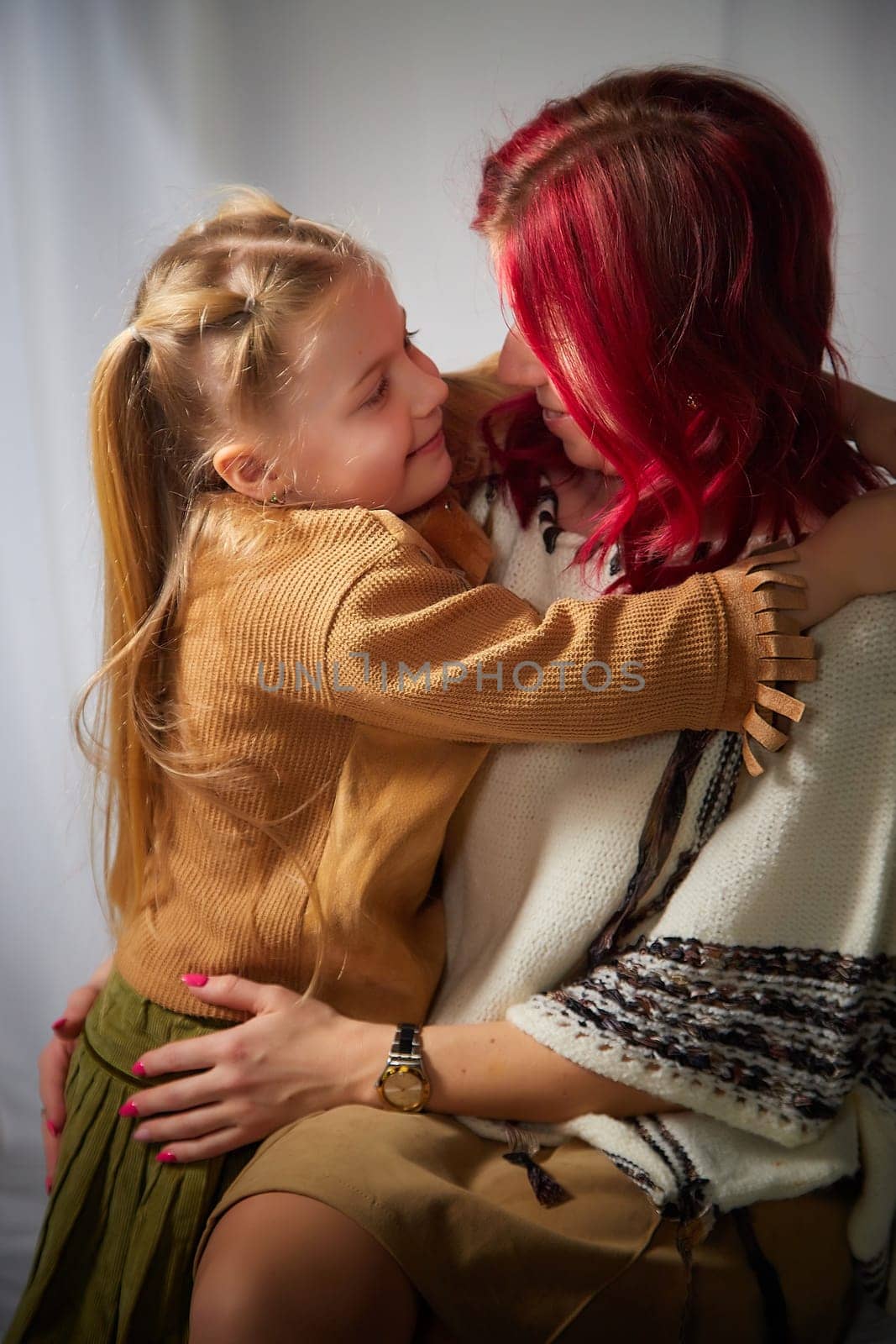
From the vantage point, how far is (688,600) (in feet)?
3.47

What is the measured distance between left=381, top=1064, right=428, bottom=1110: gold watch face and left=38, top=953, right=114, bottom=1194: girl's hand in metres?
0.44

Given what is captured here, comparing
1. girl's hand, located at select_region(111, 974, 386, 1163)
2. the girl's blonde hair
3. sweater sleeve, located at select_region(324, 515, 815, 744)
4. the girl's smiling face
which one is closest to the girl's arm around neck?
girl's hand, located at select_region(111, 974, 386, 1163)

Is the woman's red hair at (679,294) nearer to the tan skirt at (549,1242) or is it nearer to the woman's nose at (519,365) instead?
the woman's nose at (519,365)

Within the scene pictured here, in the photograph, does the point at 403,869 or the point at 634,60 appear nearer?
the point at 403,869

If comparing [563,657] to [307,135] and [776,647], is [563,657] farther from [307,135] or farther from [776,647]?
[307,135]

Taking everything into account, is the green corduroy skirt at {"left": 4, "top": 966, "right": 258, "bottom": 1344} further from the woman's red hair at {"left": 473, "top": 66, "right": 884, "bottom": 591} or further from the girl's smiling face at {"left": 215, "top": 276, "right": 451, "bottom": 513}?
the woman's red hair at {"left": 473, "top": 66, "right": 884, "bottom": 591}

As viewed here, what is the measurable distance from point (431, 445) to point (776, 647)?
43cm

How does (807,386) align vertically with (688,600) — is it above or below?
above

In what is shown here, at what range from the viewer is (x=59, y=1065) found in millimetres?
1365

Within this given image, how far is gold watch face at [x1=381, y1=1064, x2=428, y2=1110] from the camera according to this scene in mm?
1126

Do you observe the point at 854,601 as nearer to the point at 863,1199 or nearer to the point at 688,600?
the point at 688,600

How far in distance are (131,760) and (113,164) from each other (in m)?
0.90

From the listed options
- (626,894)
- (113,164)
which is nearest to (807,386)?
(626,894)

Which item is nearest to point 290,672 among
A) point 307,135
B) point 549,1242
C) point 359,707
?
point 359,707
